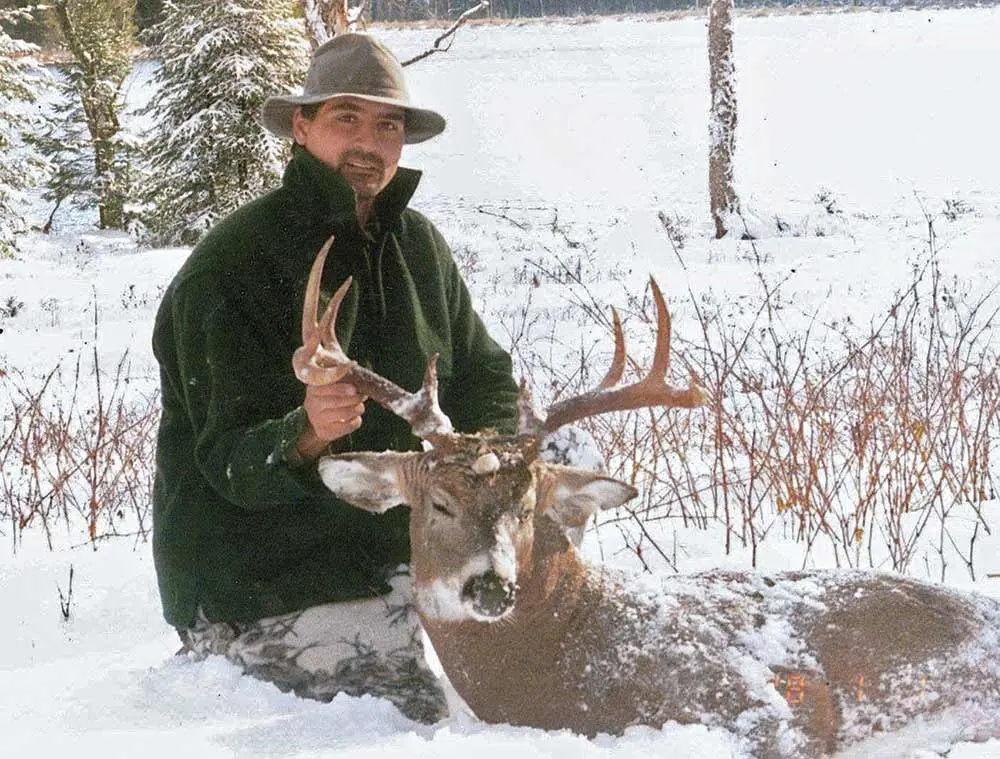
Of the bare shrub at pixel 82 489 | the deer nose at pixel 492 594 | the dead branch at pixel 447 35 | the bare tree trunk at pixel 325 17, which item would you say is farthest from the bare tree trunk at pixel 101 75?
the deer nose at pixel 492 594

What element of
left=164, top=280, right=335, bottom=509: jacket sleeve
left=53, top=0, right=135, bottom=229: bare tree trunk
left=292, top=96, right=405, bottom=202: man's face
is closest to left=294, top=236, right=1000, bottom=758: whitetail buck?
left=164, top=280, right=335, bottom=509: jacket sleeve

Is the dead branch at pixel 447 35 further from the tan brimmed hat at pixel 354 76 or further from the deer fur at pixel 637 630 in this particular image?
the deer fur at pixel 637 630

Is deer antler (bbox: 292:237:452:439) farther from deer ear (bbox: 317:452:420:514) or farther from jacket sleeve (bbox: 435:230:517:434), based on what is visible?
jacket sleeve (bbox: 435:230:517:434)

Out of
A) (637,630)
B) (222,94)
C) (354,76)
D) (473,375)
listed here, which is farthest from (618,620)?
(222,94)

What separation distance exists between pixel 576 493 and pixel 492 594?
43 cm

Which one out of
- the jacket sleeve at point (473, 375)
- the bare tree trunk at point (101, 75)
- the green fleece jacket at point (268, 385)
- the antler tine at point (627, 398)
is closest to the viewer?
the antler tine at point (627, 398)

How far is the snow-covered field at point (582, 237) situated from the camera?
3043mm

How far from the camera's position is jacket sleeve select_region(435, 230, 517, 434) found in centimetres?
395

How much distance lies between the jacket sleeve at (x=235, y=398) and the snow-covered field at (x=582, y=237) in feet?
1.92

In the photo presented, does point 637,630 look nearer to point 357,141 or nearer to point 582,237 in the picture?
point 357,141

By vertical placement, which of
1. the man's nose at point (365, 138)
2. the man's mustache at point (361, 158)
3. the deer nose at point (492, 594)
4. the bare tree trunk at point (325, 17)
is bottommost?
the deer nose at point (492, 594)

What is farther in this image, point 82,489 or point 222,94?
point 222,94

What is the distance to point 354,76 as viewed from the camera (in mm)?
3641

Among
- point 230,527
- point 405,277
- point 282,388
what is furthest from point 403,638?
point 405,277
